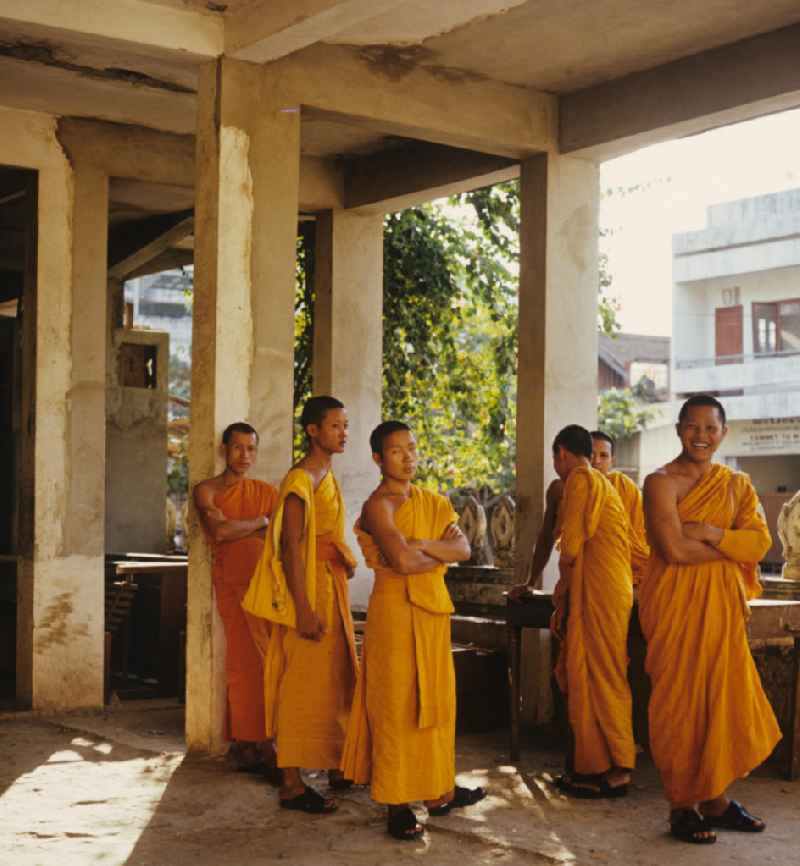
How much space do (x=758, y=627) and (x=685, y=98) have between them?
332 centimetres

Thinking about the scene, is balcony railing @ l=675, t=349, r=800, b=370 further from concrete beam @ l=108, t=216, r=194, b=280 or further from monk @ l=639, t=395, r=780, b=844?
monk @ l=639, t=395, r=780, b=844

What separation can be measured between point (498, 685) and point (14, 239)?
7.18 meters

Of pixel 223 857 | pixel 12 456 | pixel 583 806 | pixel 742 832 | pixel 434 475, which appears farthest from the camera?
pixel 434 475

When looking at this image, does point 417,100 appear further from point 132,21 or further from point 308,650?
point 308,650

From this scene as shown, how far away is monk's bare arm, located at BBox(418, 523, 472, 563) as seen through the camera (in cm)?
603

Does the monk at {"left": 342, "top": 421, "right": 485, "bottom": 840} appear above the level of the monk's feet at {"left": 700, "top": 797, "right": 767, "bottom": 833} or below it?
above

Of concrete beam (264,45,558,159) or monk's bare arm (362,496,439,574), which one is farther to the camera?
concrete beam (264,45,558,159)

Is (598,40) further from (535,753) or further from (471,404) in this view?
(471,404)

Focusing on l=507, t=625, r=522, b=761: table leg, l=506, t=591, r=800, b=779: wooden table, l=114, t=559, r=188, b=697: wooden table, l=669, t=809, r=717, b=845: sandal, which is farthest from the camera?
l=114, t=559, r=188, b=697: wooden table

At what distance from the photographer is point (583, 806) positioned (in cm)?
668

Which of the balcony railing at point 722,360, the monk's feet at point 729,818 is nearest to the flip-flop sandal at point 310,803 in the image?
the monk's feet at point 729,818

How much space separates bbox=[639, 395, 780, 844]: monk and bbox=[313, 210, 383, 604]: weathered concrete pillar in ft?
17.1

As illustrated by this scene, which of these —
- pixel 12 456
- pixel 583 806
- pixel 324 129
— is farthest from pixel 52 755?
pixel 12 456

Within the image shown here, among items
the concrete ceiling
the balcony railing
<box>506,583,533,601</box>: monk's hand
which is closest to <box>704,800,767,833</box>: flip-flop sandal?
<box>506,583,533,601</box>: monk's hand
